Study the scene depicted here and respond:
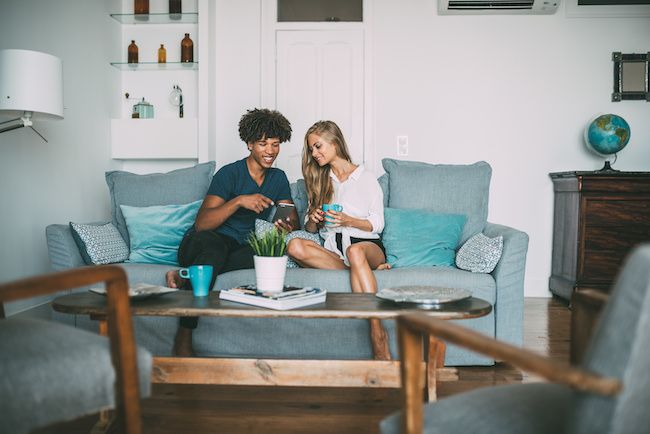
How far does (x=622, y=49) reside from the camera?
14.3 ft

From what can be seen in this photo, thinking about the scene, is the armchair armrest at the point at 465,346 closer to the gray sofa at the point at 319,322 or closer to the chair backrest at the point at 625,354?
the chair backrest at the point at 625,354

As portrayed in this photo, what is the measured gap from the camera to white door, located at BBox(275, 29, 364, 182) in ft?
14.7

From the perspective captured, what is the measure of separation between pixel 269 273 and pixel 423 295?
0.49 metres

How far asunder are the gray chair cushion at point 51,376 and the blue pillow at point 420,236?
169 centimetres

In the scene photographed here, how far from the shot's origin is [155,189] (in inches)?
124

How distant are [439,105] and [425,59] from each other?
368 millimetres

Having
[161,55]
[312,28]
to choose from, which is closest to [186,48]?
[161,55]

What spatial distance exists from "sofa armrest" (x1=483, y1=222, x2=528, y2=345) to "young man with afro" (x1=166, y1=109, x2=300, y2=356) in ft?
3.30

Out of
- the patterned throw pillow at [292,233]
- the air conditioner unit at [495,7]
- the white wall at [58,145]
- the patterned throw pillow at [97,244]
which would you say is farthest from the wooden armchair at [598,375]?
the air conditioner unit at [495,7]

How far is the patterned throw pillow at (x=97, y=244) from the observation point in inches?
107

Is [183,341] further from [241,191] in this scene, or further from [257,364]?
[241,191]

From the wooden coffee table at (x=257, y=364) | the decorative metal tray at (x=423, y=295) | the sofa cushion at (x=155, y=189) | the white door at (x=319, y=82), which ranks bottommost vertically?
the wooden coffee table at (x=257, y=364)

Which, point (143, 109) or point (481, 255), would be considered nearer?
point (481, 255)

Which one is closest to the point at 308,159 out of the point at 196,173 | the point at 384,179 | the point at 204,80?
the point at 384,179
